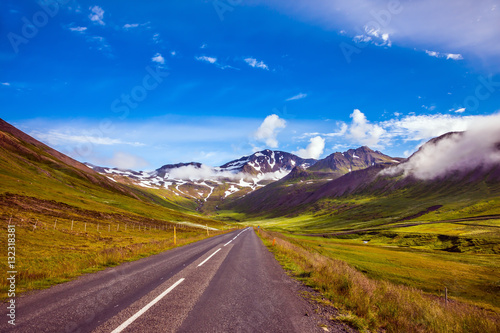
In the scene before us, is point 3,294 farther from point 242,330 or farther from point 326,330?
point 326,330

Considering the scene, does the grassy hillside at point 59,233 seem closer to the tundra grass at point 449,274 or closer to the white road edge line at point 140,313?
the white road edge line at point 140,313

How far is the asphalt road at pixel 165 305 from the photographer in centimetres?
557

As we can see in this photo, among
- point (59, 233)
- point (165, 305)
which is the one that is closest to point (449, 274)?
point (165, 305)

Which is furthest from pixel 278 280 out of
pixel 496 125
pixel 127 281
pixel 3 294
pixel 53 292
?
pixel 496 125

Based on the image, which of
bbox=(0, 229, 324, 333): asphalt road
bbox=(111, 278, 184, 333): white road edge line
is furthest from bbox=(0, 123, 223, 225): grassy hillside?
bbox=(111, 278, 184, 333): white road edge line

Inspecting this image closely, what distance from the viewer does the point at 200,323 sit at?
585cm

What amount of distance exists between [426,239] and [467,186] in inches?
4759

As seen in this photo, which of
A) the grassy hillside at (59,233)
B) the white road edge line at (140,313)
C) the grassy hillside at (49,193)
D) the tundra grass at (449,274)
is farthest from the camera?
the grassy hillside at (49,193)

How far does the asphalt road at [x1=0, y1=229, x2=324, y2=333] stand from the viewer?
5.57 metres

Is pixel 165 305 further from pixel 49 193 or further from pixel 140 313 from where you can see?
pixel 49 193

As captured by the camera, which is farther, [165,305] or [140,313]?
[165,305]

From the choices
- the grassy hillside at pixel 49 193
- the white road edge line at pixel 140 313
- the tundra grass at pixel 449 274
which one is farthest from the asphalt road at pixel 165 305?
the grassy hillside at pixel 49 193

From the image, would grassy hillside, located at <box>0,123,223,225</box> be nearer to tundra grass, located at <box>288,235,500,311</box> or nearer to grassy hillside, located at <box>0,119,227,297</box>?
grassy hillside, located at <box>0,119,227,297</box>

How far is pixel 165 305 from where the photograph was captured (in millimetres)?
6996
